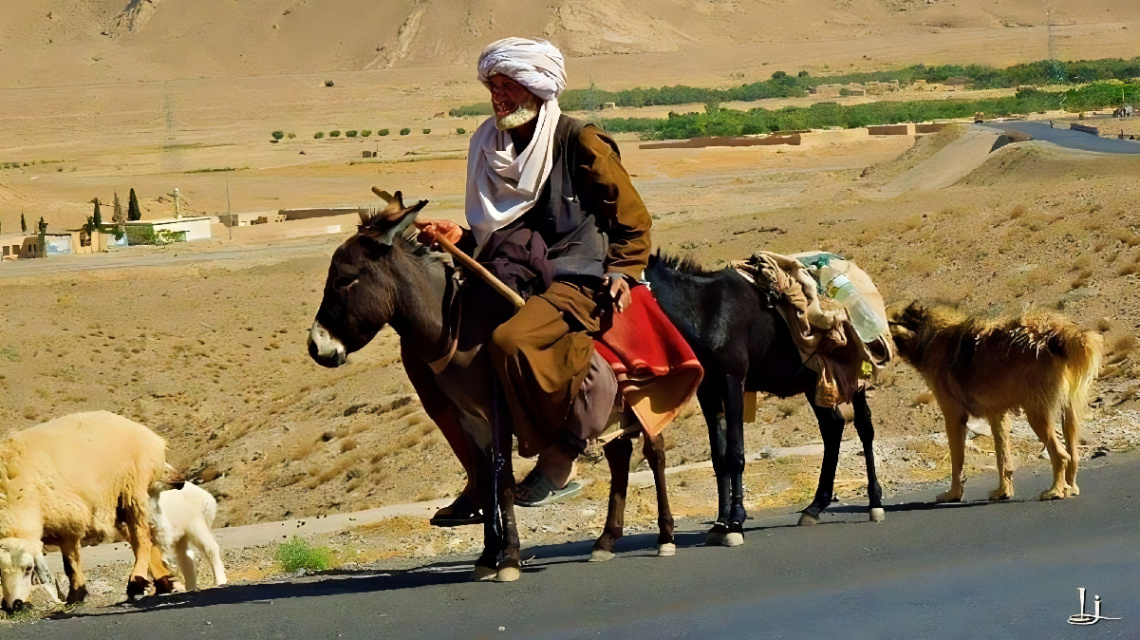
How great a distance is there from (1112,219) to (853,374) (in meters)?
13.8

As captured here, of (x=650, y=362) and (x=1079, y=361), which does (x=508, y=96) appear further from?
(x=1079, y=361)

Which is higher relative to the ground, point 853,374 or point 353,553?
point 853,374

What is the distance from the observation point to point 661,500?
30.2ft

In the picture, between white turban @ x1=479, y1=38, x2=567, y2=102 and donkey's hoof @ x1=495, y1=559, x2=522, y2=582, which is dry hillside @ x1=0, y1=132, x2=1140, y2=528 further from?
donkey's hoof @ x1=495, y1=559, x2=522, y2=582

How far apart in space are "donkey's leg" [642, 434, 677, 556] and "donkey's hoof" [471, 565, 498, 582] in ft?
3.63

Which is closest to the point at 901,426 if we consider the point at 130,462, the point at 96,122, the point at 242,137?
the point at 130,462

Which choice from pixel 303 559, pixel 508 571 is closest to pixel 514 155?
pixel 508 571

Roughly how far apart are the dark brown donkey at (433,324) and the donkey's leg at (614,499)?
77 cm

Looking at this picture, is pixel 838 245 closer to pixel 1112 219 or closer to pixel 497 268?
pixel 1112 219

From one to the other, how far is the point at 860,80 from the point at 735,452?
445ft

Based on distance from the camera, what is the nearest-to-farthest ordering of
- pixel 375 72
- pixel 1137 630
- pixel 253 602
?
pixel 1137 630 → pixel 253 602 → pixel 375 72

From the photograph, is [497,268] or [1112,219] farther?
[1112,219]

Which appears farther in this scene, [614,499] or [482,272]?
[614,499]

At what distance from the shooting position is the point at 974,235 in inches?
1028
